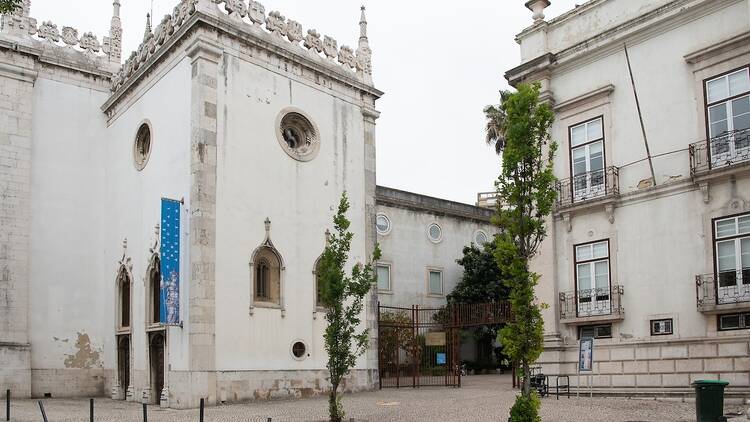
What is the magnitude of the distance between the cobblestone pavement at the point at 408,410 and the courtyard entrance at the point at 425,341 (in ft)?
12.7

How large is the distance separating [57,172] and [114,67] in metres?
4.39

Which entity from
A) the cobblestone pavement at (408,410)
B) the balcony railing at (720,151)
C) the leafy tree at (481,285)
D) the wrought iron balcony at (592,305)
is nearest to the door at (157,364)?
the cobblestone pavement at (408,410)

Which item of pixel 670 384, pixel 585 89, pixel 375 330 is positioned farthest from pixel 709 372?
pixel 375 330

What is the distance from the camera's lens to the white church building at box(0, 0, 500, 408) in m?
19.6

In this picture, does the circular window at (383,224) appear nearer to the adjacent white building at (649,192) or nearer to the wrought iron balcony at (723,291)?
the adjacent white building at (649,192)

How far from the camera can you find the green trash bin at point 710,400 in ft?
43.9

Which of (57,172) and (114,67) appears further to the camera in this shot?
(114,67)

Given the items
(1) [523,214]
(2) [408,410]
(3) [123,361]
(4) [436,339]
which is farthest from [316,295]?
(1) [523,214]

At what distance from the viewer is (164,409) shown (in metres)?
18.7

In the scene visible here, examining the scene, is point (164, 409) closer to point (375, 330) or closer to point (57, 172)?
point (375, 330)

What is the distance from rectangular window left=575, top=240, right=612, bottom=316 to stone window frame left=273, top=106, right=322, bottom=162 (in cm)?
843

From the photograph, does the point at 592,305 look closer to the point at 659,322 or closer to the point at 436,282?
the point at 659,322

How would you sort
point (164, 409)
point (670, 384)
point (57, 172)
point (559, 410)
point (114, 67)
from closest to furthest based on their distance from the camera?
1. point (559, 410)
2. point (670, 384)
3. point (164, 409)
4. point (57, 172)
5. point (114, 67)

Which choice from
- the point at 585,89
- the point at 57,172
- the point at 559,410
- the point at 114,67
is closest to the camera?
the point at 559,410
